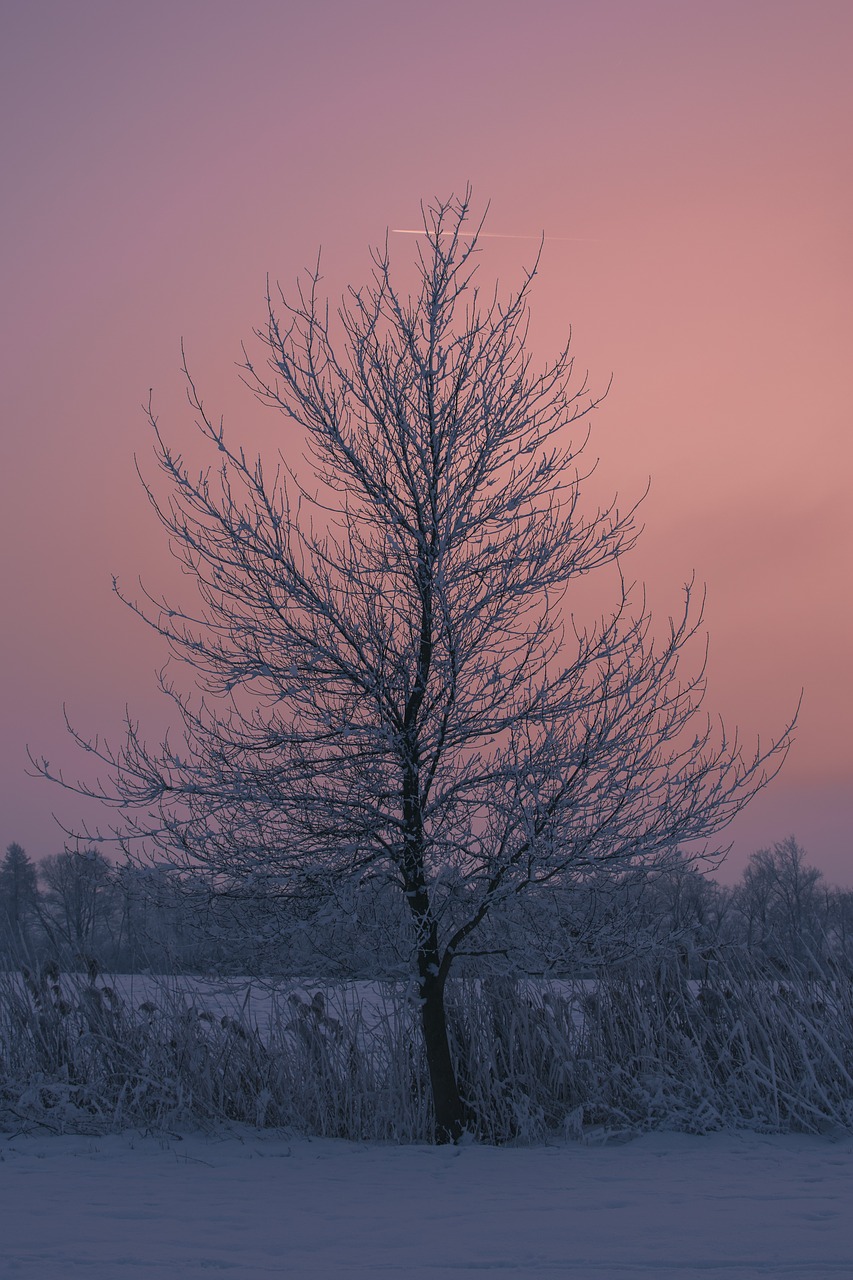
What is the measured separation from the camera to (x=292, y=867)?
8.32m

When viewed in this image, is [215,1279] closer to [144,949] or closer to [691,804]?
[691,804]

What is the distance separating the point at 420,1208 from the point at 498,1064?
2893 millimetres

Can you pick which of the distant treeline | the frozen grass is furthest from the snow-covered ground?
the distant treeline

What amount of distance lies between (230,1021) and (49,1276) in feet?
15.8

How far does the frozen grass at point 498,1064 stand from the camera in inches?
352

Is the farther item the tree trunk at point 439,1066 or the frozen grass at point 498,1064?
the frozen grass at point 498,1064

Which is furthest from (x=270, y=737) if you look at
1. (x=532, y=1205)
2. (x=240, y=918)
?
(x=532, y=1205)

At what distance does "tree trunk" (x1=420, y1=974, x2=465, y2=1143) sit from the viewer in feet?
28.3

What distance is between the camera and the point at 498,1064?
9.37 metres

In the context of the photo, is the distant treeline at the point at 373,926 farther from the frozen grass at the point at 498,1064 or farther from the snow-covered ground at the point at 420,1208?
the snow-covered ground at the point at 420,1208

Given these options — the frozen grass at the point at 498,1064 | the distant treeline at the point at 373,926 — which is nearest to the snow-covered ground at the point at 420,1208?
the frozen grass at the point at 498,1064

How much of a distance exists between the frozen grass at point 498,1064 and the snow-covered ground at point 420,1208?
0.32 m

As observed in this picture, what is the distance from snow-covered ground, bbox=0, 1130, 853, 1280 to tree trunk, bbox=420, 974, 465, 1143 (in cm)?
33

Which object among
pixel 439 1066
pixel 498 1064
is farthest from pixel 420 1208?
pixel 498 1064
